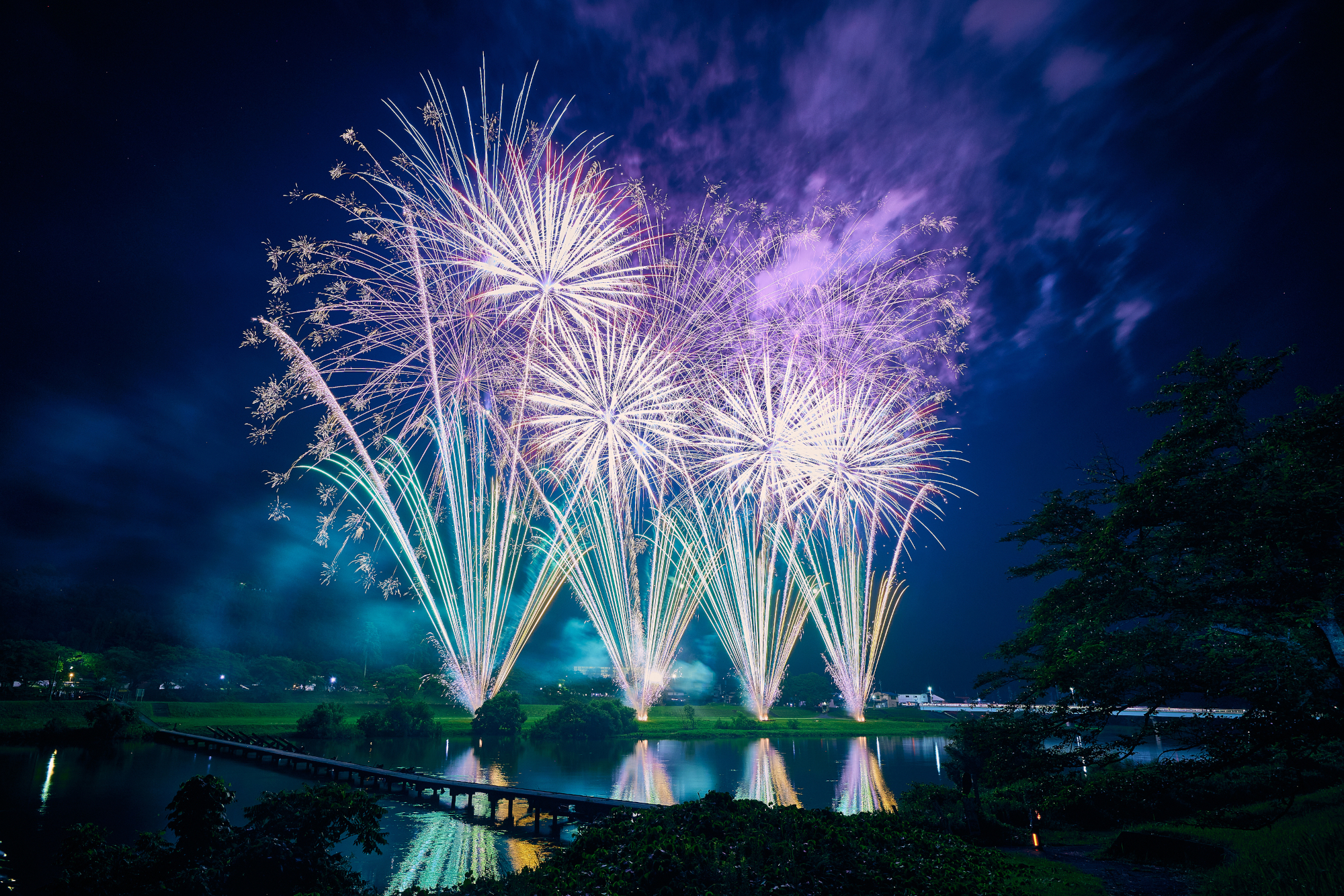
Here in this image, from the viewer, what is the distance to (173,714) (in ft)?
216

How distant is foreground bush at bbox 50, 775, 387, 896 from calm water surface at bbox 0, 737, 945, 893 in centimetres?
632

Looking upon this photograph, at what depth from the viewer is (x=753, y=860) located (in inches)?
488

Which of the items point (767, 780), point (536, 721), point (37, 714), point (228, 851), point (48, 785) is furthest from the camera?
point (536, 721)

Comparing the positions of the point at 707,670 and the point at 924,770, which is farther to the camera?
the point at 707,670

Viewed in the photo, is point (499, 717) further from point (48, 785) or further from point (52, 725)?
point (52, 725)

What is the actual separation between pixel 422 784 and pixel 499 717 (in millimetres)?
31913

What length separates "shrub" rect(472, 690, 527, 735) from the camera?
62.5m

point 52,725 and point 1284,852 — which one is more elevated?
point 52,725

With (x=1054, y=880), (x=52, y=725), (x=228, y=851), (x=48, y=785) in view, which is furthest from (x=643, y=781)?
(x=52, y=725)

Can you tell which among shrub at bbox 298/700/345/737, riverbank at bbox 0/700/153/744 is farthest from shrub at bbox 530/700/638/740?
riverbank at bbox 0/700/153/744

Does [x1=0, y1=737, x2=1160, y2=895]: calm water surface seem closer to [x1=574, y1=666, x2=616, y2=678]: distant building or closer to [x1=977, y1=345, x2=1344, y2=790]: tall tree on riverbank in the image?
[x1=977, y1=345, x2=1344, y2=790]: tall tree on riverbank

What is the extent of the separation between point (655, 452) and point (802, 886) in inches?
855

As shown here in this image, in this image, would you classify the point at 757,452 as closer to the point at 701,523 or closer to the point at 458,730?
the point at 701,523

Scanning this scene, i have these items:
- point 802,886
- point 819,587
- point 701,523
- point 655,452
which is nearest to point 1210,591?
point 802,886
